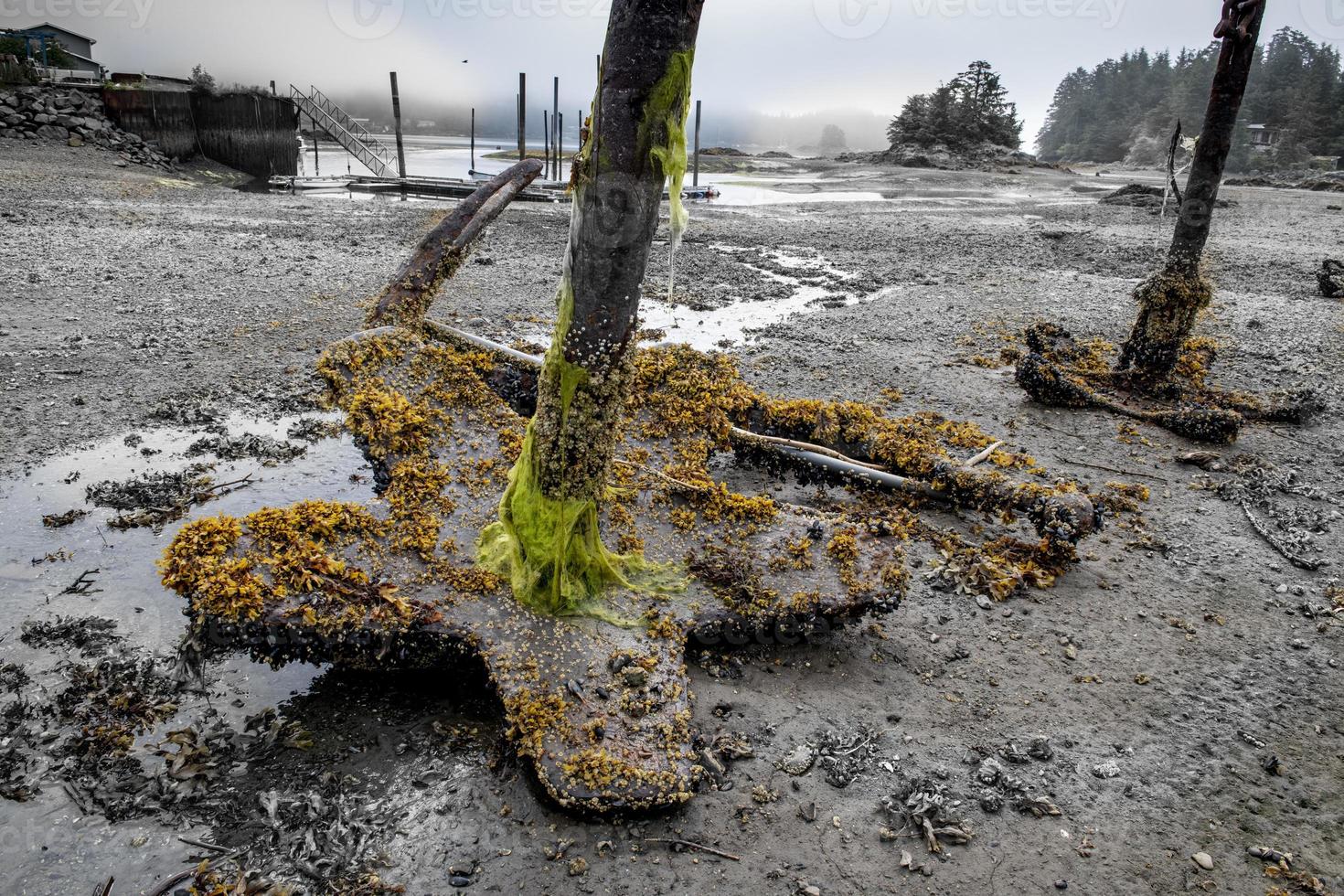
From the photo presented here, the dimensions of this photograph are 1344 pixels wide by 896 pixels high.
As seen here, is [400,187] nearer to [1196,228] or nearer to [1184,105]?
[1196,228]

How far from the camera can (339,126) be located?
35.8m

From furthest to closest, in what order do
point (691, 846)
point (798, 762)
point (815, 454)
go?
1. point (815, 454)
2. point (798, 762)
3. point (691, 846)

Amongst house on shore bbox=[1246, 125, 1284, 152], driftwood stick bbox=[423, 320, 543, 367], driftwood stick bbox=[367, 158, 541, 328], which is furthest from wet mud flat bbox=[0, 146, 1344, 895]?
house on shore bbox=[1246, 125, 1284, 152]

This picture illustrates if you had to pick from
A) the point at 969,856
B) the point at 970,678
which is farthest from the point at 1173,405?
the point at 969,856

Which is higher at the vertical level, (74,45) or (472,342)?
(74,45)

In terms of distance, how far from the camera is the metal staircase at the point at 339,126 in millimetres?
34594

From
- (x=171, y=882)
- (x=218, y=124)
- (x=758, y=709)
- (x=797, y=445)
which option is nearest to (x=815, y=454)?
(x=797, y=445)

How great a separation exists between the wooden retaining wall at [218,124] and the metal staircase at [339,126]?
111 cm

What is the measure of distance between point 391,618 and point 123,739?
1.37 meters

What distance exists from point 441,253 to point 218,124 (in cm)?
3058

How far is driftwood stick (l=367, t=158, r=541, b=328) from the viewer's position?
553 centimetres

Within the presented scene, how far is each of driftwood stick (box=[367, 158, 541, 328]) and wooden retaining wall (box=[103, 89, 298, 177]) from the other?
28.3m

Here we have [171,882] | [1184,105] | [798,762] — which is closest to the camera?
[171,882]

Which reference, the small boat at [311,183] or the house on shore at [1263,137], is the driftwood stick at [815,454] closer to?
the small boat at [311,183]
